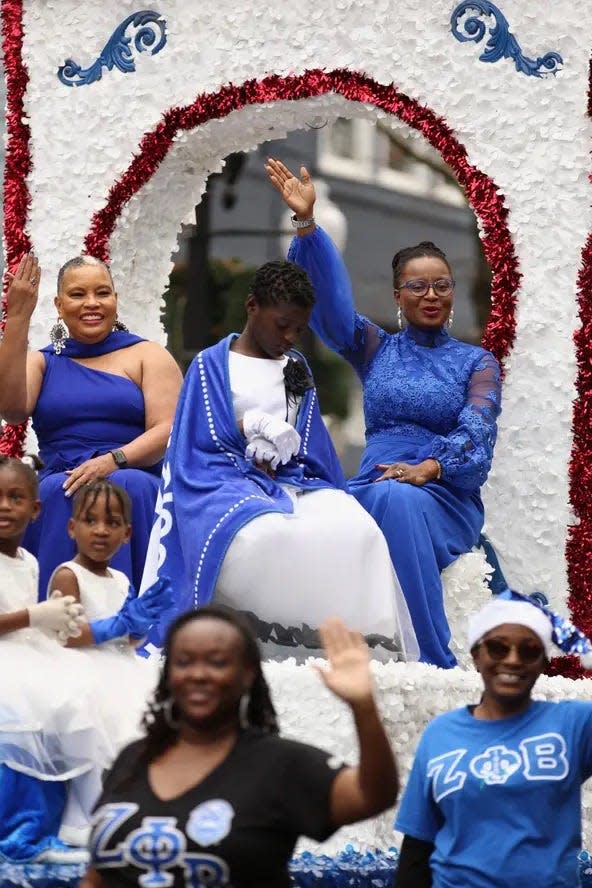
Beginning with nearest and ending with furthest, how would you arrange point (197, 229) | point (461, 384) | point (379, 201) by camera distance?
1. point (461, 384)
2. point (197, 229)
3. point (379, 201)

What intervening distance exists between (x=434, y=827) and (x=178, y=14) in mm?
4976

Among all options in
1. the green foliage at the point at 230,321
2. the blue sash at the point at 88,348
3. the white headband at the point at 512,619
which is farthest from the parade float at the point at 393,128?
the green foliage at the point at 230,321

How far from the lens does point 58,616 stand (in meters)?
5.06

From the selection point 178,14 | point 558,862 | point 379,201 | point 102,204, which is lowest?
point 558,862

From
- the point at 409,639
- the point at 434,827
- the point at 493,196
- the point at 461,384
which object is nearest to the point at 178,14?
the point at 493,196

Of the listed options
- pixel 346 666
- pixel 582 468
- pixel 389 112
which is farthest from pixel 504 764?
pixel 389 112

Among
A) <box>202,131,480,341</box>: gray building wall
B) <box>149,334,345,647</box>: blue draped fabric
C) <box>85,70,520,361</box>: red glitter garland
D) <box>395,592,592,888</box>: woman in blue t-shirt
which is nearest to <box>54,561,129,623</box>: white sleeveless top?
<box>149,334,345,647</box>: blue draped fabric

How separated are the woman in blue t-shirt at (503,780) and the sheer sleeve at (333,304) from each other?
2.97m

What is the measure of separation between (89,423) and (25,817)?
2.12m

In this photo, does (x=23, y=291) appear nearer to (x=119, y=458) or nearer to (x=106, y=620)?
(x=119, y=458)

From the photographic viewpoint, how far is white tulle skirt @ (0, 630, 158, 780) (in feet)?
16.5

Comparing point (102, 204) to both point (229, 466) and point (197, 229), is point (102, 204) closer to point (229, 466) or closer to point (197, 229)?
point (229, 466)

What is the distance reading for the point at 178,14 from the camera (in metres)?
8.14

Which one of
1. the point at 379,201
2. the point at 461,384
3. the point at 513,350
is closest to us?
the point at 461,384
